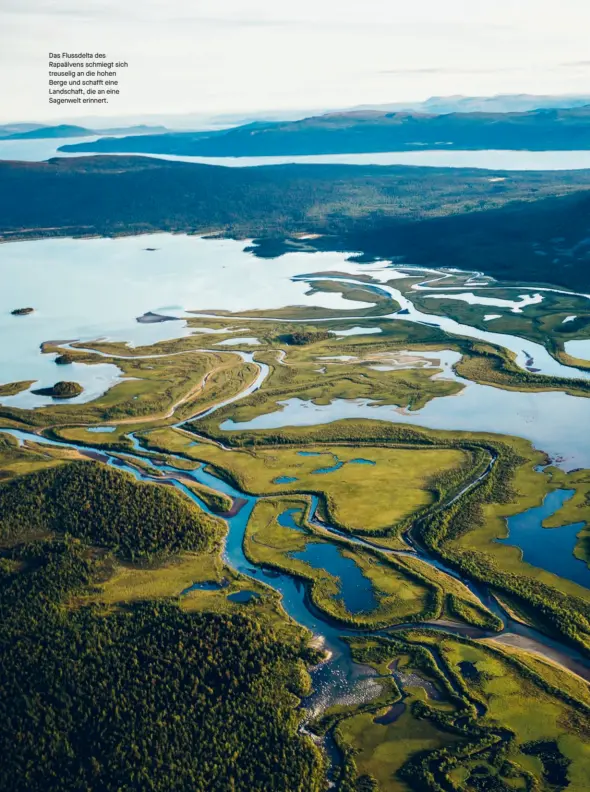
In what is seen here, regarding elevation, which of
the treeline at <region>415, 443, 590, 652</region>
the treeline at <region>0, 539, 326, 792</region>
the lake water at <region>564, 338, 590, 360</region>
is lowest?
the treeline at <region>0, 539, 326, 792</region>

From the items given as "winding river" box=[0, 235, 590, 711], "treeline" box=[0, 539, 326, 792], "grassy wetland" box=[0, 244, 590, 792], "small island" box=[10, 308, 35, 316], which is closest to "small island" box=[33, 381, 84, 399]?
"grassy wetland" box=[0, 244, 590, 792]

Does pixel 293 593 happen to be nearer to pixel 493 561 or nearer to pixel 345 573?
pixel 345 573

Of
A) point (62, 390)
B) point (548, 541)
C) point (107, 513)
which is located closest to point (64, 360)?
point (62, 390)

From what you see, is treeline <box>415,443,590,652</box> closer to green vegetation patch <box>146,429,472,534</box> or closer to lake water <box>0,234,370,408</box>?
green vegetation patch <box>146,429,472,534</box>

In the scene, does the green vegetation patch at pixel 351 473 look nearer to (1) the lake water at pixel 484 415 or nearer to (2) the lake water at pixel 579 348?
(1) the lake water at pixel 484 415

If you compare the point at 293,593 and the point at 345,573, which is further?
the point at 345,573

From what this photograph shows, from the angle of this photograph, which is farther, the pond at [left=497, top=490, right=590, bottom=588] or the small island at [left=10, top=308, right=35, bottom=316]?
the small island at [left=10, top=308, right=35, bottom=316]

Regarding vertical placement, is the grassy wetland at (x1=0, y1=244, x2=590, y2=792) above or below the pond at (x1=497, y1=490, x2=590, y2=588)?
below
